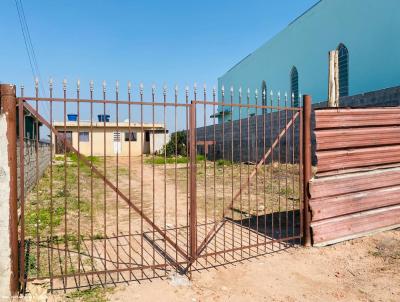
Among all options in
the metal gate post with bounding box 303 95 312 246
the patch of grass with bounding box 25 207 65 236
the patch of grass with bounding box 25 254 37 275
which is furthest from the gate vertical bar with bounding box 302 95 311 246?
the patch of grass with bounding box 25 207 65 236

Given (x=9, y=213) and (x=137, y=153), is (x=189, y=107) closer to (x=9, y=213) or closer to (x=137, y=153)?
(x=9, y=213)

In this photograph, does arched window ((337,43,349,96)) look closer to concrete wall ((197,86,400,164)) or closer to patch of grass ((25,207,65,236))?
concrete wall ((197,86,400,164))

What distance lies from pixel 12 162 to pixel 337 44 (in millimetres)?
16484

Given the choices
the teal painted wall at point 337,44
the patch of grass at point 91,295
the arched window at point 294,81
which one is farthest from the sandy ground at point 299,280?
the arched window at point 294,81

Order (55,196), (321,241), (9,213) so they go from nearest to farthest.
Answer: (9,213)
(321,241)
(55,196)

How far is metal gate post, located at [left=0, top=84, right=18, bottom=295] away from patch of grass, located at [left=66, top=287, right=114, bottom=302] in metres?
0.58

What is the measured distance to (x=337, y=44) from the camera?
643 inches

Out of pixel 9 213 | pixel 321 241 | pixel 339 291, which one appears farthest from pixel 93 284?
pixel 321 241

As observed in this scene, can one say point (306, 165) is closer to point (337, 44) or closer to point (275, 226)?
point (275, 226)

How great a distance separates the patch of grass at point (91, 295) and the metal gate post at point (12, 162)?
23.0 inches

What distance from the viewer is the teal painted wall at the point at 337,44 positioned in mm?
13375

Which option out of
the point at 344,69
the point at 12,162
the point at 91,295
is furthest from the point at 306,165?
the point at 344,69

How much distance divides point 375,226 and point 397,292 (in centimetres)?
204

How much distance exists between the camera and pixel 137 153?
32688mm
